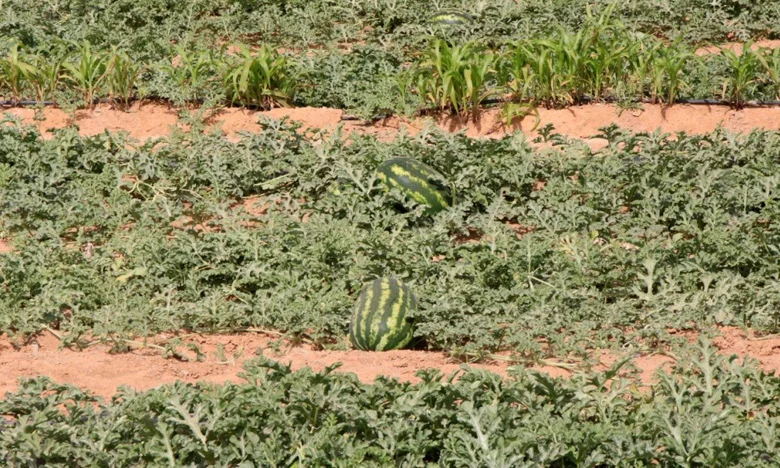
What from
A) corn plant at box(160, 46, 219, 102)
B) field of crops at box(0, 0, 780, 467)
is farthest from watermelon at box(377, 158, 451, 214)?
corn plant at box(160, 46, 219, 102)

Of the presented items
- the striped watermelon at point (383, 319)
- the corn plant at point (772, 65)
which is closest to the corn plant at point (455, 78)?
the corn plant at point (772, 65)

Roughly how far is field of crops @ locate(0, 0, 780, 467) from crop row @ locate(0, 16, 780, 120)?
0.03 m

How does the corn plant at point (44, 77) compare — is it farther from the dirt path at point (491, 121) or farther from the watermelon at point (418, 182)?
the watermelon at point (418, 182)

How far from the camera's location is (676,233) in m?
7.98

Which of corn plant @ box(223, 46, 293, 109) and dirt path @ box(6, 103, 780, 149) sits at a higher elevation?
corn plant @ box(223, 46, 293, 109)

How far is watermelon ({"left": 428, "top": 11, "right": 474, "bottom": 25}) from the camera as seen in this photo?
1159cm

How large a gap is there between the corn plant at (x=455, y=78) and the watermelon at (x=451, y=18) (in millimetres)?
1506

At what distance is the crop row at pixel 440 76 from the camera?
9.80 metres

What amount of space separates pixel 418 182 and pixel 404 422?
3206 mm

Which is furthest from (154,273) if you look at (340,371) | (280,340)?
(340,371)

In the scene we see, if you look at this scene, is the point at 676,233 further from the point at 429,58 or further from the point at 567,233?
the point at 429,58

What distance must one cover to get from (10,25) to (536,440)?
8.34m

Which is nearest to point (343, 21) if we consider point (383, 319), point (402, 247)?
point (402, 247)

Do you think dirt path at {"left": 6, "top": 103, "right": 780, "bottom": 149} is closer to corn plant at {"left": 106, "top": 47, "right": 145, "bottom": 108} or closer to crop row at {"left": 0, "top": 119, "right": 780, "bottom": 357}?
corn plant at {"left": 106, "top": 47, "right": 145, "bottom": 108}
